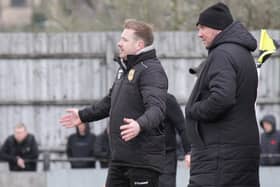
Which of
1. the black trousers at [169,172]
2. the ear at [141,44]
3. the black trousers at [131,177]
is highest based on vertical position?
the ear at [141,44]

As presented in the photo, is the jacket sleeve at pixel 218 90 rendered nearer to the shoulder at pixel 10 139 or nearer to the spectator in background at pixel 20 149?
the spectator in background at pixel 20 149

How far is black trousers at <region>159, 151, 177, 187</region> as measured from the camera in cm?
949

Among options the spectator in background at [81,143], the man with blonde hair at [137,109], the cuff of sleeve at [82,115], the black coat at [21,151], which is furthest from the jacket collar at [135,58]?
the black coat at [21,151]

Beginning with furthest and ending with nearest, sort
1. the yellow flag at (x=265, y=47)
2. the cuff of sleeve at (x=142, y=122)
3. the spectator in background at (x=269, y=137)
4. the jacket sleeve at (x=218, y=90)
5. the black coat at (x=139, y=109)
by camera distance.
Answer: the spectator in background at (x=269, y=137)
the yellow flag at (x=265, y=47)
the black coat at (x=139, y=109)
the cuff of sleeve at (x=142, y=122)
the jacket sleeve at (x=218, y=90)

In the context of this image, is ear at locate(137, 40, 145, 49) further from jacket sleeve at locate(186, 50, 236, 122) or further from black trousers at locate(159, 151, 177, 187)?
black trousers at locate(159, 151, 177, 187)

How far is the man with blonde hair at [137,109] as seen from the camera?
793 cm

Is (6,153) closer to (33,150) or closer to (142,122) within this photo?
(33,150)

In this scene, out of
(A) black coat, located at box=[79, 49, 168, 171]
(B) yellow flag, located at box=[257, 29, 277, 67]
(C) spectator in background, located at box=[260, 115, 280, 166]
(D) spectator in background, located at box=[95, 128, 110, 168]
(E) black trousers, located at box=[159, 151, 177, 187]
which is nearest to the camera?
(A) black coat, located at box=[79, 49, 168, 171]

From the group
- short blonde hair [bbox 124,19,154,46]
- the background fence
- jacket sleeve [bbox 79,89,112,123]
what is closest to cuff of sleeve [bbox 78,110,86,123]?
jacket sleeve [bbox 79,89,112,123]

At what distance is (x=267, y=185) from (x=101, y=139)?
3079mm

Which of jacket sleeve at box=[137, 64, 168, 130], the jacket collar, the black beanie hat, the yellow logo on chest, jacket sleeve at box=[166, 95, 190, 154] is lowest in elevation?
jacket sleeve at box=[166, 95, 190, 154]

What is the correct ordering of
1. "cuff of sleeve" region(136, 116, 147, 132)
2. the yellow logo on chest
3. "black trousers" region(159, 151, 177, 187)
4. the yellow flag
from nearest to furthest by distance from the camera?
"cuff of sleeve" region(136, 116, 147, 132) < the yellow logo on chest < the yellow flag < "black trousers" region(159, 151, 177, 187)

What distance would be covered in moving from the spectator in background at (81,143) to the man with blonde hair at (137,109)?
653 cm

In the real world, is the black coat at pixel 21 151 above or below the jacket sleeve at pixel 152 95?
below
